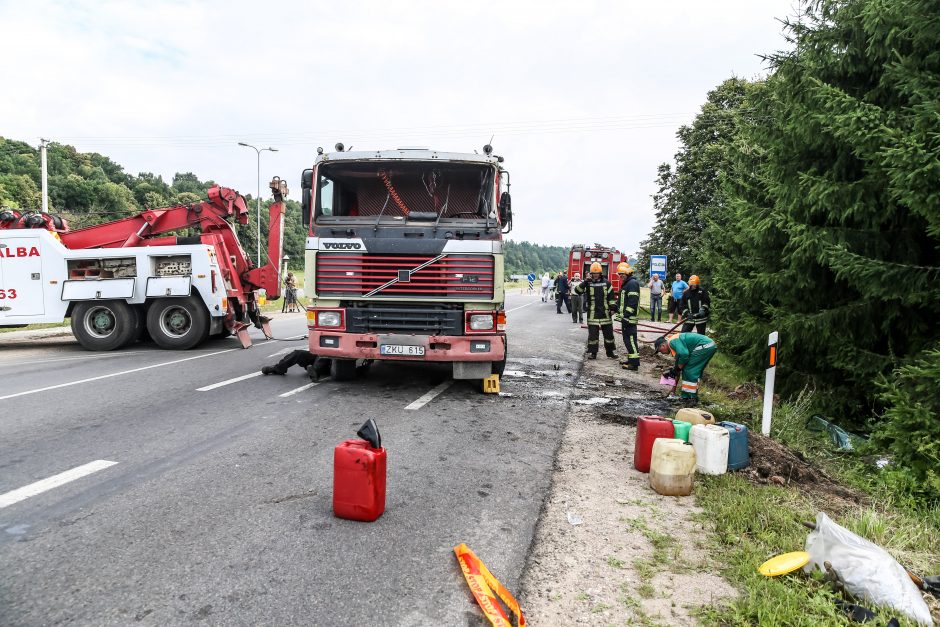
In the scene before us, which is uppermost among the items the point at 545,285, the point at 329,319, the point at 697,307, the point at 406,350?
the point at 545,285

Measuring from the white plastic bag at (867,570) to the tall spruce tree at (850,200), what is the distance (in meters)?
2.06

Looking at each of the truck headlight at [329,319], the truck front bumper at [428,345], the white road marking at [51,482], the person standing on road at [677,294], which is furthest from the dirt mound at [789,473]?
the person standing on road at [677,294]

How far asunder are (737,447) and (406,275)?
4059 mm

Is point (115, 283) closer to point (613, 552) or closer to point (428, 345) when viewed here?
point (428, 345)

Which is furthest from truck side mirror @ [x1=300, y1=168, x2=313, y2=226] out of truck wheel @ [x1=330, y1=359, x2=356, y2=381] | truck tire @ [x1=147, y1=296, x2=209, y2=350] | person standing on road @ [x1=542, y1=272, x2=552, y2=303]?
person standing on road @ [x1=542, y1=272, x2=552, y2=303]

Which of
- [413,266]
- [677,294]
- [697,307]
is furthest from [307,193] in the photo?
[677,294]

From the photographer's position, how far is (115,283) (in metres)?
10.9

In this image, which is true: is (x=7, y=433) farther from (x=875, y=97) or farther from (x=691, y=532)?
(x=875, y=97)

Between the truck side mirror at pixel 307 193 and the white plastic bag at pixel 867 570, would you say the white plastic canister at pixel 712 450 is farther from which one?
the truck side mirror at pixel 307 193

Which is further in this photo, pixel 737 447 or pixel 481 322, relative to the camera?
pixel 481 322

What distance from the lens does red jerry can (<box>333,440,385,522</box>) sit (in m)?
3.49

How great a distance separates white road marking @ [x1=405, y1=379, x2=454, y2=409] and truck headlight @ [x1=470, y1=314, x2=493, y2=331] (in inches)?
40.8

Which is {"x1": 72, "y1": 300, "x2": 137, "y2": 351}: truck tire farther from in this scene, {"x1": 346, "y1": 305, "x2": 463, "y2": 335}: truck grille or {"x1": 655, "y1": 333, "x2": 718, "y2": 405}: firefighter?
{"x1": 655, "y1": 333, "x2": 718, "y2": 405}: firefighter

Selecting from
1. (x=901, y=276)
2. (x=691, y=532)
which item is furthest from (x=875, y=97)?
(x=691, y=532)
